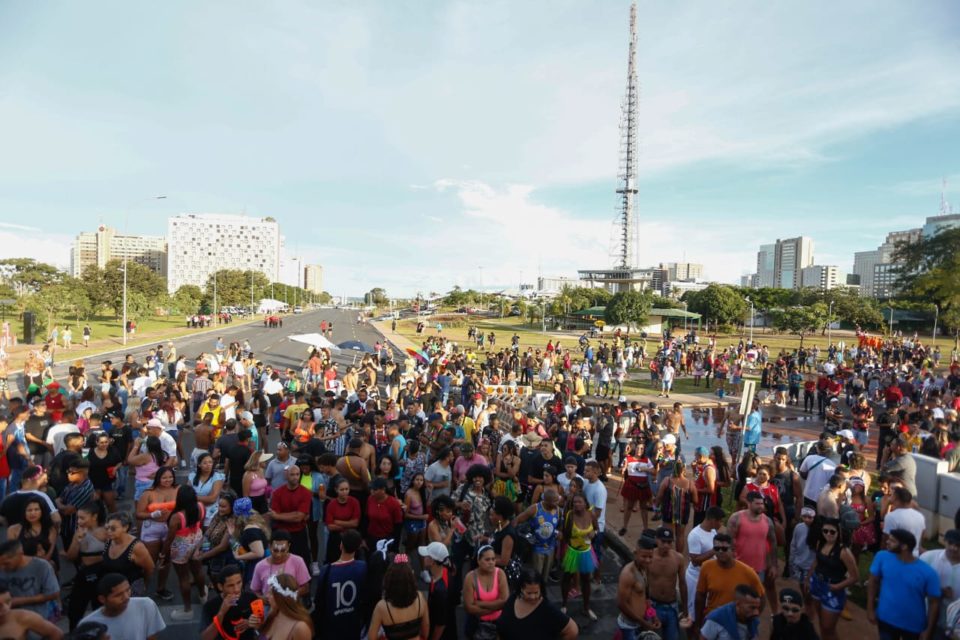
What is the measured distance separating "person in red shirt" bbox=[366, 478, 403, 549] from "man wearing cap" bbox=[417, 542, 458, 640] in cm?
140

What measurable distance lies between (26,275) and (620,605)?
2851 inches

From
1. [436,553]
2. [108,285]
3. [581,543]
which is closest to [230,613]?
[436,553]

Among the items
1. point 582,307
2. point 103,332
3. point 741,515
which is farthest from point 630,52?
point 741,515

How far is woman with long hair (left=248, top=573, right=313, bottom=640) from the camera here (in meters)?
3.58

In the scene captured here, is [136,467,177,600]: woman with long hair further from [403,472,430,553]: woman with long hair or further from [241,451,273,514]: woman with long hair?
[403,472,430,553]: woman with long hair

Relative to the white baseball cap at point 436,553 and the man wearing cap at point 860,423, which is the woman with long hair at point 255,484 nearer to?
the white baseball cap at point 436,553

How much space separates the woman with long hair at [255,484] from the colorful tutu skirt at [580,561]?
363 centimetres

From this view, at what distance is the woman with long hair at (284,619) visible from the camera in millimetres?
3578

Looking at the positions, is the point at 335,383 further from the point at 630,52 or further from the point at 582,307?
the point at 630,52

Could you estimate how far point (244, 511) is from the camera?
16.9 ft

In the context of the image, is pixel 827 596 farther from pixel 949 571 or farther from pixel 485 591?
pixel 485 591

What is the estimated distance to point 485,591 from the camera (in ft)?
14.3

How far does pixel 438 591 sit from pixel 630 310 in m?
55.2

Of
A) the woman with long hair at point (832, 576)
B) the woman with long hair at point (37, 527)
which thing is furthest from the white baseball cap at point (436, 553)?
the woman with long hair at point (832, 576)
